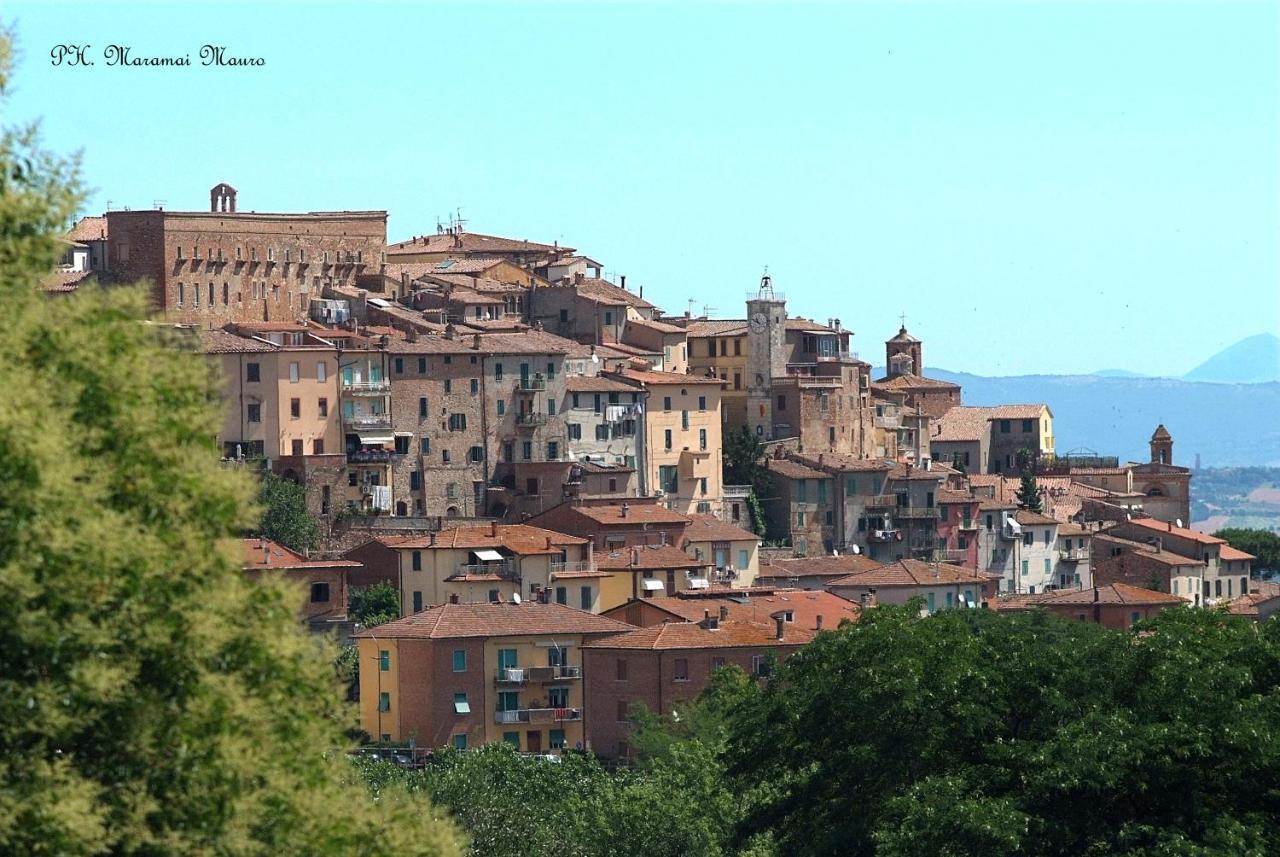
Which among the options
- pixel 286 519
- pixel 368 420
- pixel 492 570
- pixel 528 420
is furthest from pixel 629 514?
pixel 286 519

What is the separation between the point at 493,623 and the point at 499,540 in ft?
22.3

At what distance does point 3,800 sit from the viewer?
18.1 meters

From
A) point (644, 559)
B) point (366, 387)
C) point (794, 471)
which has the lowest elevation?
point (644, 559)

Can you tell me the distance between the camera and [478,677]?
243ft

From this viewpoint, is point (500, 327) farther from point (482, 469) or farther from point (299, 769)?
point (299, 769)

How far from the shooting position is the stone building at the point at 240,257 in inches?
3698

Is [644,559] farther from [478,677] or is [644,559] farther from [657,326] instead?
[657,326]

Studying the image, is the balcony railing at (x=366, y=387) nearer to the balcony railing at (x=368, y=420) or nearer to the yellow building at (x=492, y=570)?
the balcony railing at (x=368, y=420)

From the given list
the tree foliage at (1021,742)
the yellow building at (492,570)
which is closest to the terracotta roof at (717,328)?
the yellow building at (492,570)

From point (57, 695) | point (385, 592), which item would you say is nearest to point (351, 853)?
point (57, 695)

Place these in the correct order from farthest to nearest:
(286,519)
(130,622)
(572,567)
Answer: (286,519) → (572,567) → (130,622)

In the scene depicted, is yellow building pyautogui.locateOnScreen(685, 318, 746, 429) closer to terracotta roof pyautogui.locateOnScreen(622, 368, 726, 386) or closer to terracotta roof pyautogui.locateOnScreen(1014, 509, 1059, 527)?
terracotta roof pyautogui.locateOnScreen(622, 368, 726, 386)

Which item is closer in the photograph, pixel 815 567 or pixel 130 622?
Result: pixel 130 622

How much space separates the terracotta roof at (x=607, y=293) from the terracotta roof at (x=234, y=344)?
1887 cm
